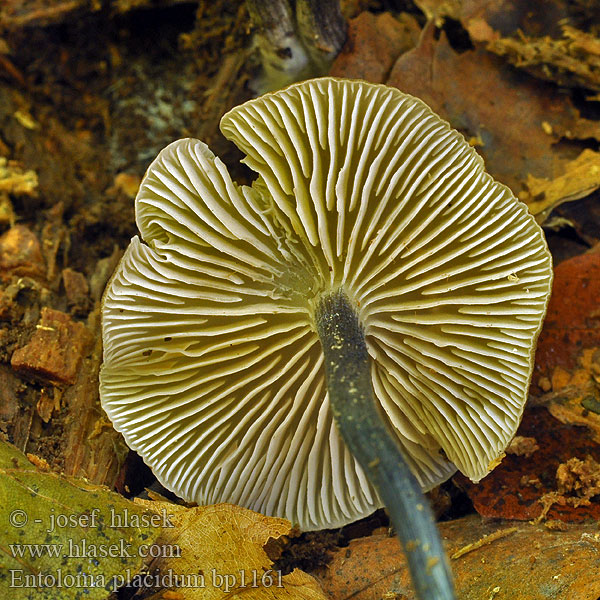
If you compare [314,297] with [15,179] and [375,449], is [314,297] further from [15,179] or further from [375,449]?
[15,179]

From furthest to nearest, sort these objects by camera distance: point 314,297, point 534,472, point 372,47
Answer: point 372,47 < point 534,472 < point 314,297

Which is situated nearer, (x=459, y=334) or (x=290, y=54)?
(x=459, y=334)

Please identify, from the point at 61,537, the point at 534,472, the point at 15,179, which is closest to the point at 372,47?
the point at 15,179

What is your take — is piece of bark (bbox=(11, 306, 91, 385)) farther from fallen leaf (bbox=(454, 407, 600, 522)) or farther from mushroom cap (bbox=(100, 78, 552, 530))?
fallen leaf (bbox=(454, 407, 600, 522))

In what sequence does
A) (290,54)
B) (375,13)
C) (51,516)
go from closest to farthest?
(51,516) < (290,54) < (375,13)

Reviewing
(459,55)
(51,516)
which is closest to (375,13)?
(459,55)

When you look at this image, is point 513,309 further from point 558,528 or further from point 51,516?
point 51,516
